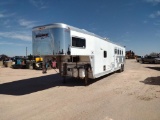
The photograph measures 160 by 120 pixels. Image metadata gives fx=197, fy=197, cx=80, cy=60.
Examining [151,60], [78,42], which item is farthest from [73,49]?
[151,60]

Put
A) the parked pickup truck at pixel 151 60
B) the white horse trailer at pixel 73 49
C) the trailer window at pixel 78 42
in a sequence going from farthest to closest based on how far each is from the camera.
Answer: the parked pickup truck at pixel 151 60 → the trailer window at pixel 78 42 → the white horse trailer at pixel 73 49

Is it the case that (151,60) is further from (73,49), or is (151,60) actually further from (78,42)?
(73,49)

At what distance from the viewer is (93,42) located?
42.5ft

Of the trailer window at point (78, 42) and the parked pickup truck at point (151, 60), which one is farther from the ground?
the trailer window at point (78, 42)

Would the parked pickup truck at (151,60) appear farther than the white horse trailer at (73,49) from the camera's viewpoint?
Yes

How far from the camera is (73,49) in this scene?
10.9 metres

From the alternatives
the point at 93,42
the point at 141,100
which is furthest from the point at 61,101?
the point at 93,42

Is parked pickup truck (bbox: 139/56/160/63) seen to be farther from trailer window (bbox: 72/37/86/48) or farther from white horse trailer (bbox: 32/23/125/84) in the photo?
trailer window (bbox: 72/37/86/48)

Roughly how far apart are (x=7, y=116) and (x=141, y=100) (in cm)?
539

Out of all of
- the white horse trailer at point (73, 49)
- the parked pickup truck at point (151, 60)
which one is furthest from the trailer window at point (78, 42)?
the parked pickup truck at point (151, 60)

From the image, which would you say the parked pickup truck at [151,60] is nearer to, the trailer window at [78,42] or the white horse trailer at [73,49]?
the white horse trailer at [73,49]

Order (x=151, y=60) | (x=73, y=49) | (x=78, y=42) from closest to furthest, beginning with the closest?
(x=73, y=49) → (x=78, y=42) → (x=151, y=60)

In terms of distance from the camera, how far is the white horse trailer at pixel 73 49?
10.3 m

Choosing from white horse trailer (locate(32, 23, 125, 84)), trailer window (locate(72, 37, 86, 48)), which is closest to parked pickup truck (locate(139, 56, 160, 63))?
white horse trailer (locate(32, 23, 125, 84))
